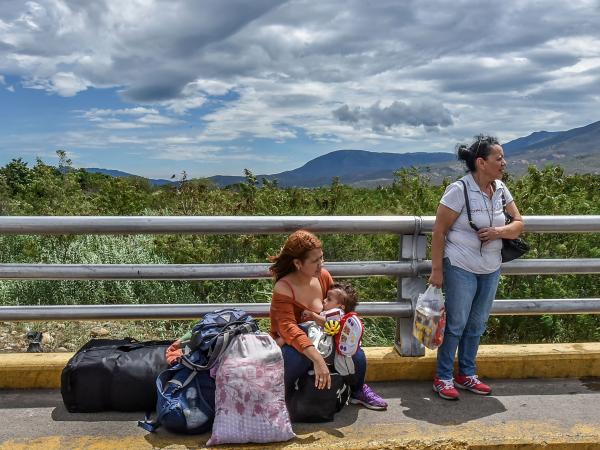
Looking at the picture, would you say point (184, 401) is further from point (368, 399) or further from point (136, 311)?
point (368, 399)

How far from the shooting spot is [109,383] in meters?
3.73

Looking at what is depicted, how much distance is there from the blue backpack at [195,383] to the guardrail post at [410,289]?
47.5 inches

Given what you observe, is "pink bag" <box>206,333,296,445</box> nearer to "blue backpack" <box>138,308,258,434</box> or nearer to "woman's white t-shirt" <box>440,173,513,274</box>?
"blue backpack" <box>138,308,258,434</box>

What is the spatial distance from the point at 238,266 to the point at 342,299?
0.76 metres

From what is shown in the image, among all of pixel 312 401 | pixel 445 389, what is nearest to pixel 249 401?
pixel 312 401

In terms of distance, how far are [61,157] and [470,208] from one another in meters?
9.10

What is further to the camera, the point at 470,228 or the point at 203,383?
the point at 470,228

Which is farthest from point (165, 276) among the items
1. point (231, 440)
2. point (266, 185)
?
point (266, 185)

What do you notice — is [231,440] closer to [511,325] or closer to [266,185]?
[511,325]

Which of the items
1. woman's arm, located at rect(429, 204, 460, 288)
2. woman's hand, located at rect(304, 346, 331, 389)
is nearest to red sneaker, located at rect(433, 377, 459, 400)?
woman's arm, located at rect(429, 204, 460, 288)

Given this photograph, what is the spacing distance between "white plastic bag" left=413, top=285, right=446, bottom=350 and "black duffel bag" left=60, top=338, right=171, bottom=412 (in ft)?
5.33

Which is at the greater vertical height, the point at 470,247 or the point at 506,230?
the point at 506,230

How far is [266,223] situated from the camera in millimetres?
4016

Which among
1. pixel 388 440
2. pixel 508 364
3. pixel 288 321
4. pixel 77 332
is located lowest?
pixel 77 332
